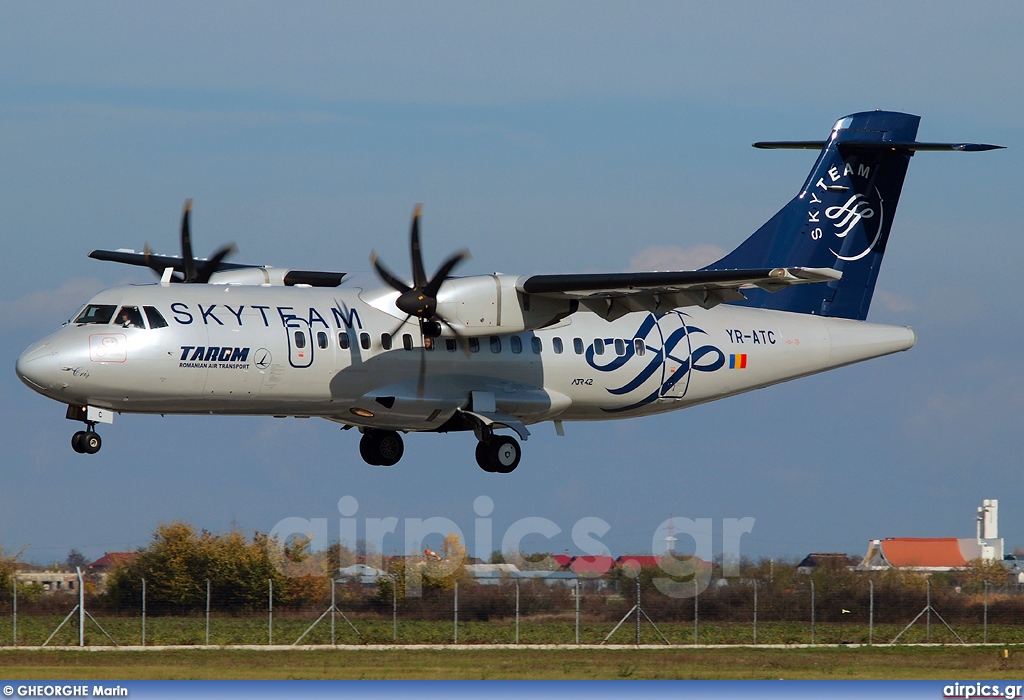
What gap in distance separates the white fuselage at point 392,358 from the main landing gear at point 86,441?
0.58 meters

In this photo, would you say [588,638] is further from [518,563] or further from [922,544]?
[922,544]

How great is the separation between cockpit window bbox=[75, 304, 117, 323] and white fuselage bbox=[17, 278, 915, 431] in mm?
110

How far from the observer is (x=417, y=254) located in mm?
24672

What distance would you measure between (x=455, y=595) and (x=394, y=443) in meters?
3.75

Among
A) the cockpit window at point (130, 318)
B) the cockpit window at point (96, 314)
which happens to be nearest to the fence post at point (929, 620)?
the cockpit window at point (130, 318)

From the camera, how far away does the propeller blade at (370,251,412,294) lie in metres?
24.6

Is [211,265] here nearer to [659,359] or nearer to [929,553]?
[659,359]

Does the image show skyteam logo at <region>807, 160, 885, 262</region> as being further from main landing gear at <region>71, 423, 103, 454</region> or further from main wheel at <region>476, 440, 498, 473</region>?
main landing gear at <region>71, 423, 103, 454</region>

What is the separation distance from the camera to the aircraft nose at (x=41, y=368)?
22.1 m

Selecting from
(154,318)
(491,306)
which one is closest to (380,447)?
(491,306)

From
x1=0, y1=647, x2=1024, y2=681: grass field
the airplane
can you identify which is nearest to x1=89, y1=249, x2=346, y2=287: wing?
the airplane

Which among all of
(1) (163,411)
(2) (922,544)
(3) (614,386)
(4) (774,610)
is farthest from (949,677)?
(1) (163,411)

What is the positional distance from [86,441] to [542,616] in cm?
882

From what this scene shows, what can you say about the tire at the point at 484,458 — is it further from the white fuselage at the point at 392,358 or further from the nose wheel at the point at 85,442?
the nose wheel at the point at 85,442
